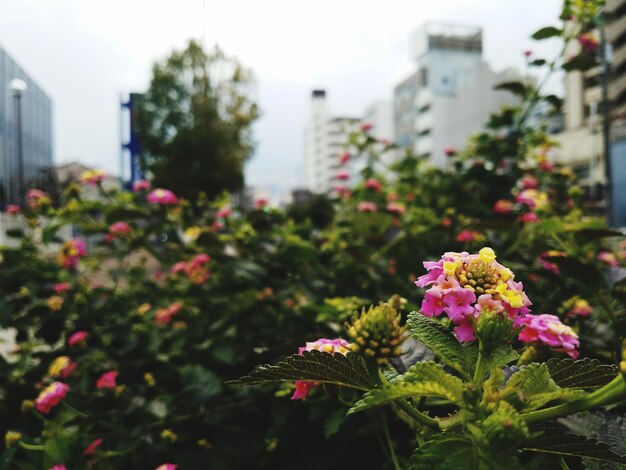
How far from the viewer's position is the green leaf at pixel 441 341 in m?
0.39

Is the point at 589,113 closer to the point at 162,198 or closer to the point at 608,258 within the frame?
the point at 608,258

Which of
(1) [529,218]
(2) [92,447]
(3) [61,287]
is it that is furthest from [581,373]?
(3) [61,287]

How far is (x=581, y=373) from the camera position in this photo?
38 cm

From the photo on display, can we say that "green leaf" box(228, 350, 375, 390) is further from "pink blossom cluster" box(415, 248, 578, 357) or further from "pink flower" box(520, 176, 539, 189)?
"pink flower" box(520, 176, 539, 189)

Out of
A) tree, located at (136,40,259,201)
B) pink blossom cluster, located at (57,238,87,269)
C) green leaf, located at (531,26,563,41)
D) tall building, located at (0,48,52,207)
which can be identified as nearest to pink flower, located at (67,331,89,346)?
pink blossom cluster, located at (57,238,87,269)

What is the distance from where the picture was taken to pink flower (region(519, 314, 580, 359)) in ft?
1.63

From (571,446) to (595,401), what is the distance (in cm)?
6

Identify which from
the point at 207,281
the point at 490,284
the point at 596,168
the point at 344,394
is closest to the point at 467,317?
the point at 490,284

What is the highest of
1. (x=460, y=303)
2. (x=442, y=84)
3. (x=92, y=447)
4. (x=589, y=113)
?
(x=442, y=84)

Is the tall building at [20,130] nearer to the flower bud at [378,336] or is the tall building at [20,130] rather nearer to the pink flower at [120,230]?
the pink flower at [120,230]

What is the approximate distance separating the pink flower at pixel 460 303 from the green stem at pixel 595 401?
0.29 ft

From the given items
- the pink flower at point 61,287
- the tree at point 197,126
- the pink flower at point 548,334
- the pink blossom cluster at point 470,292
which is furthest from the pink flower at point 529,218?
→ the tree at point 197,126

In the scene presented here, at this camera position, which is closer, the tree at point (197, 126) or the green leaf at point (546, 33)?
the green leaf at point (546, 33)

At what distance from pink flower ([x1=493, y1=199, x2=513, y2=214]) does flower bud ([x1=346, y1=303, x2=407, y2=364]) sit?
121 cm
